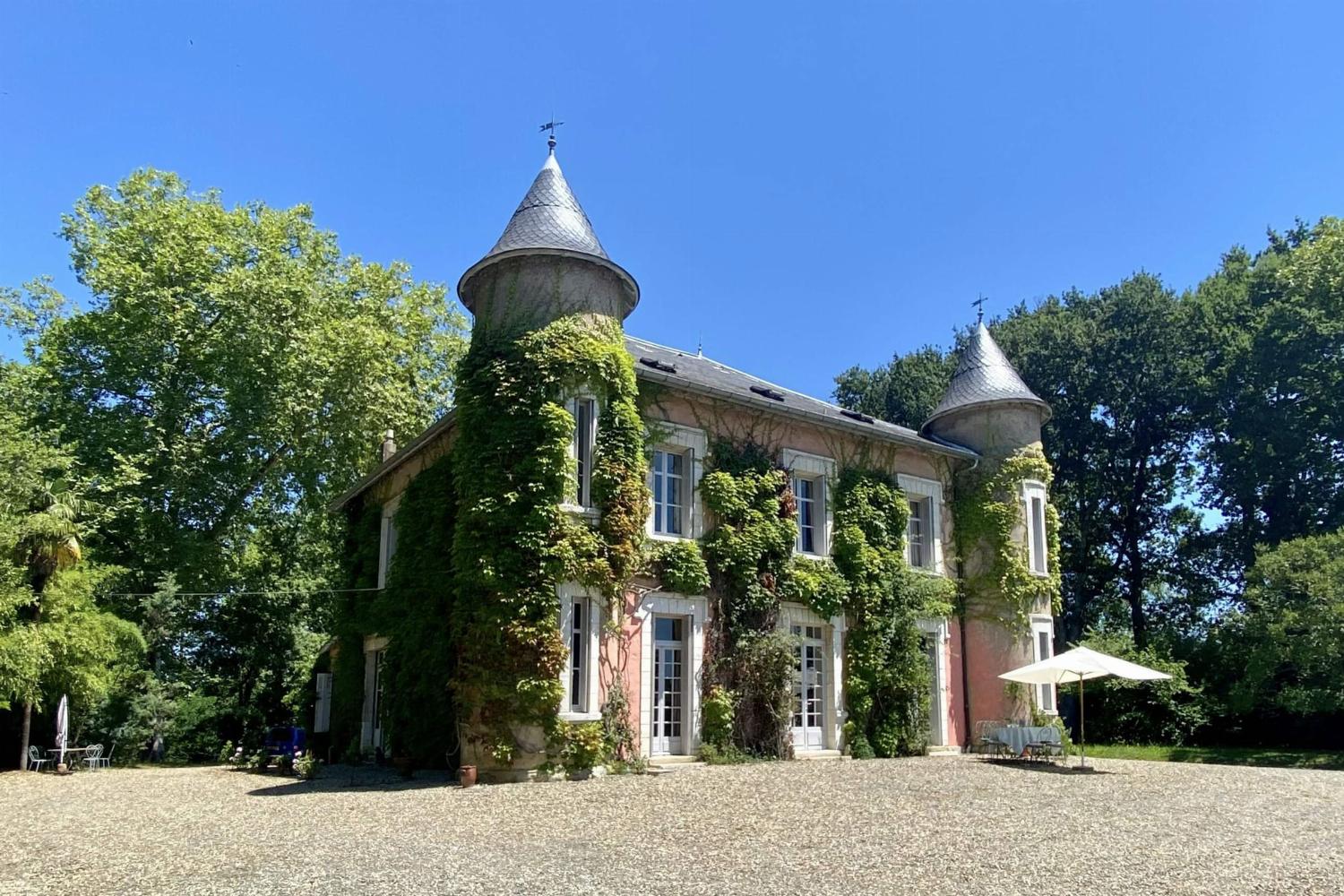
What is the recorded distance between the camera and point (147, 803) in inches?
520

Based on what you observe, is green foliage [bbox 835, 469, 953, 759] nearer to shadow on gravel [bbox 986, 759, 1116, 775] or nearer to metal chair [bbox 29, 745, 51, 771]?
shadow on gravel [bbox 986, 759, 1116, 775]

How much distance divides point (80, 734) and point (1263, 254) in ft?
129

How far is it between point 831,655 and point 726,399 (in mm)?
5407

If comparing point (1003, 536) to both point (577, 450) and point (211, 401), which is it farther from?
point (211, 401)

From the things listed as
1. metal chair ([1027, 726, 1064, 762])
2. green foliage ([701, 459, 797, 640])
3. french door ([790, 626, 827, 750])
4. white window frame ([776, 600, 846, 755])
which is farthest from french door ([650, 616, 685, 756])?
metal chair ([1027, 726, 1064, 762])

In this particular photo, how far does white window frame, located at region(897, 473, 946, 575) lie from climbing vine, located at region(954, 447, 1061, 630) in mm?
666

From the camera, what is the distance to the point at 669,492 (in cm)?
1753

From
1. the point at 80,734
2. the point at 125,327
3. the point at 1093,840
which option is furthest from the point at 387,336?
the point at 1093,840

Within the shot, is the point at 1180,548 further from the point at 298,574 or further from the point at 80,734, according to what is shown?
the point at 80,734

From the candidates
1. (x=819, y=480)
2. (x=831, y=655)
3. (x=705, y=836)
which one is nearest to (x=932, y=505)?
(x=819, y=480)

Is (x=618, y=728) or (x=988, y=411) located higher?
(x=988, y=411)

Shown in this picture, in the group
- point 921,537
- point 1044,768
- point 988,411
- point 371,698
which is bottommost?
point 1044,768

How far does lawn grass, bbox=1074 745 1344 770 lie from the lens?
22.2 m

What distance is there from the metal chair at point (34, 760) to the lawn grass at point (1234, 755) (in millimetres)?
22835
